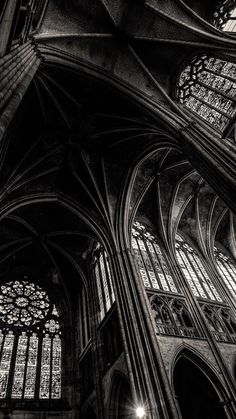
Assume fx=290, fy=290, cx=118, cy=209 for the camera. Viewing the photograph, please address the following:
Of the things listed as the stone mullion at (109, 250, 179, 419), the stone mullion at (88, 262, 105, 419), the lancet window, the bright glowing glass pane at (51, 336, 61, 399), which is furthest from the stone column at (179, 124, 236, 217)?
the bright glowing glass pane at (51, 336, 61, 399)

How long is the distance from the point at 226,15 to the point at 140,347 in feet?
42.6

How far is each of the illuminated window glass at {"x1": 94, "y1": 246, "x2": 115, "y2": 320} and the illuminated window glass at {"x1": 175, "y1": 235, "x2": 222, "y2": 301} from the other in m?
3.70

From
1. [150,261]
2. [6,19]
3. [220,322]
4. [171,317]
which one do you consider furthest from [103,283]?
[6,19]

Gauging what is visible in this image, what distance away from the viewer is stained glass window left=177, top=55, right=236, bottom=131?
1070cm

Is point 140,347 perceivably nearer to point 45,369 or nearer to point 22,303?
point 45,369

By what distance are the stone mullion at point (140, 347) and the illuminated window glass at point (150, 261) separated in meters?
1.30

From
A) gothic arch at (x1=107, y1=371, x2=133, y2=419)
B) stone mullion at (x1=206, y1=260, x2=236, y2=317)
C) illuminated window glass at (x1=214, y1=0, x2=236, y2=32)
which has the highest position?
illuminated window glass at (x1=214, y1=0, x2=236, y2=32)

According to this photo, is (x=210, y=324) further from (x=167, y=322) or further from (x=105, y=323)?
(x=105, y=323)

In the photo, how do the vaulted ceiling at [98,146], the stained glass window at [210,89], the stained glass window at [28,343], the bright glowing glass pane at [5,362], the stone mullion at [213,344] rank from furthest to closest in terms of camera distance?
the stained glass window at [28,343] < the bright glowing glass pane at [5,362] < the vaulted ceiling at [98,146] < the stained glass window at [210,89] < the stone mullion at [213,344]

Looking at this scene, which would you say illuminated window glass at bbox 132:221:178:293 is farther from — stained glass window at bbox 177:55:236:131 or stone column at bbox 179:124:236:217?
stained glass window at bbox 177:55:236:131

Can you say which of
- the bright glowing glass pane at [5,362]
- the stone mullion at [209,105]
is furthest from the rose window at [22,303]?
the stone mullion at [209,105]

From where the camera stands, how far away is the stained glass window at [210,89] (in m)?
10.7

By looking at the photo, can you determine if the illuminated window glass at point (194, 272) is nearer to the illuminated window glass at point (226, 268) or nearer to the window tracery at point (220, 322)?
the window tracery at point (220, 322)

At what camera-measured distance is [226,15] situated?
11.7 metres
